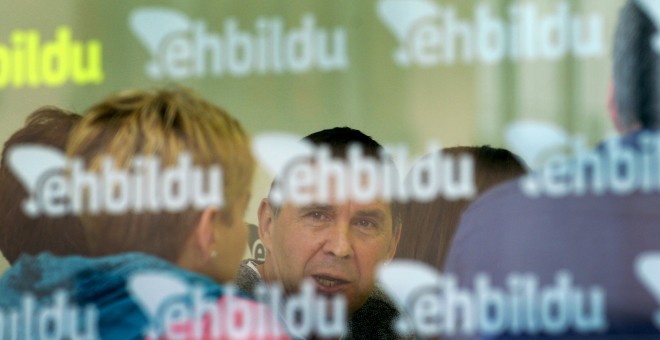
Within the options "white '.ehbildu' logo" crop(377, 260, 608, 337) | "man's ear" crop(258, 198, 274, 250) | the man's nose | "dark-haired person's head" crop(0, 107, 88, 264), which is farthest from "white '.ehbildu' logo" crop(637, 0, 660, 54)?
"dark-haired person's head" crop(0, 107, 88, 264)

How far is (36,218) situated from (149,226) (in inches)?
12.8

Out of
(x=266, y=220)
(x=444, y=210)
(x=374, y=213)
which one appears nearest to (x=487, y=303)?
(x=444, y=210)

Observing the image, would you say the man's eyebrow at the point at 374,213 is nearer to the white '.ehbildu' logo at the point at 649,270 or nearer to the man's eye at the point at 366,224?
the man's eye at the point at 366,224

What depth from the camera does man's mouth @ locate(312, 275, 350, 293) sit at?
2.37m

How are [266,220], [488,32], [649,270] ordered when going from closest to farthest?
[649,270] → [488,32] → [266,220]

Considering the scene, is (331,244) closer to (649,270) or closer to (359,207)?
(359,207)

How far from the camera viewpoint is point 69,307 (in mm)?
2531

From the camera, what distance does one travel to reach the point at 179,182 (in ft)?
8.17

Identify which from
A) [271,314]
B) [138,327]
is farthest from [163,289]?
[271,314]

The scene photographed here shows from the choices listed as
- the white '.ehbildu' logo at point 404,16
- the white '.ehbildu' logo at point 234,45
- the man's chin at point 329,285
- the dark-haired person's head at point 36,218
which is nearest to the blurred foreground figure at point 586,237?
the man's chin at point 329,285

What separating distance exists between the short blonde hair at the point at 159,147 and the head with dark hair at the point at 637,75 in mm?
910

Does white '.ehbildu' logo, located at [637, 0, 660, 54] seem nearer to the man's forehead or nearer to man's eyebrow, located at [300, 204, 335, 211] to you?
the man's forehead

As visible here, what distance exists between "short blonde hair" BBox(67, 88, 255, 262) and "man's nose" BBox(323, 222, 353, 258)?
0.25 metres

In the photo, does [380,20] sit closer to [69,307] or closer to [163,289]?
[163,289]
